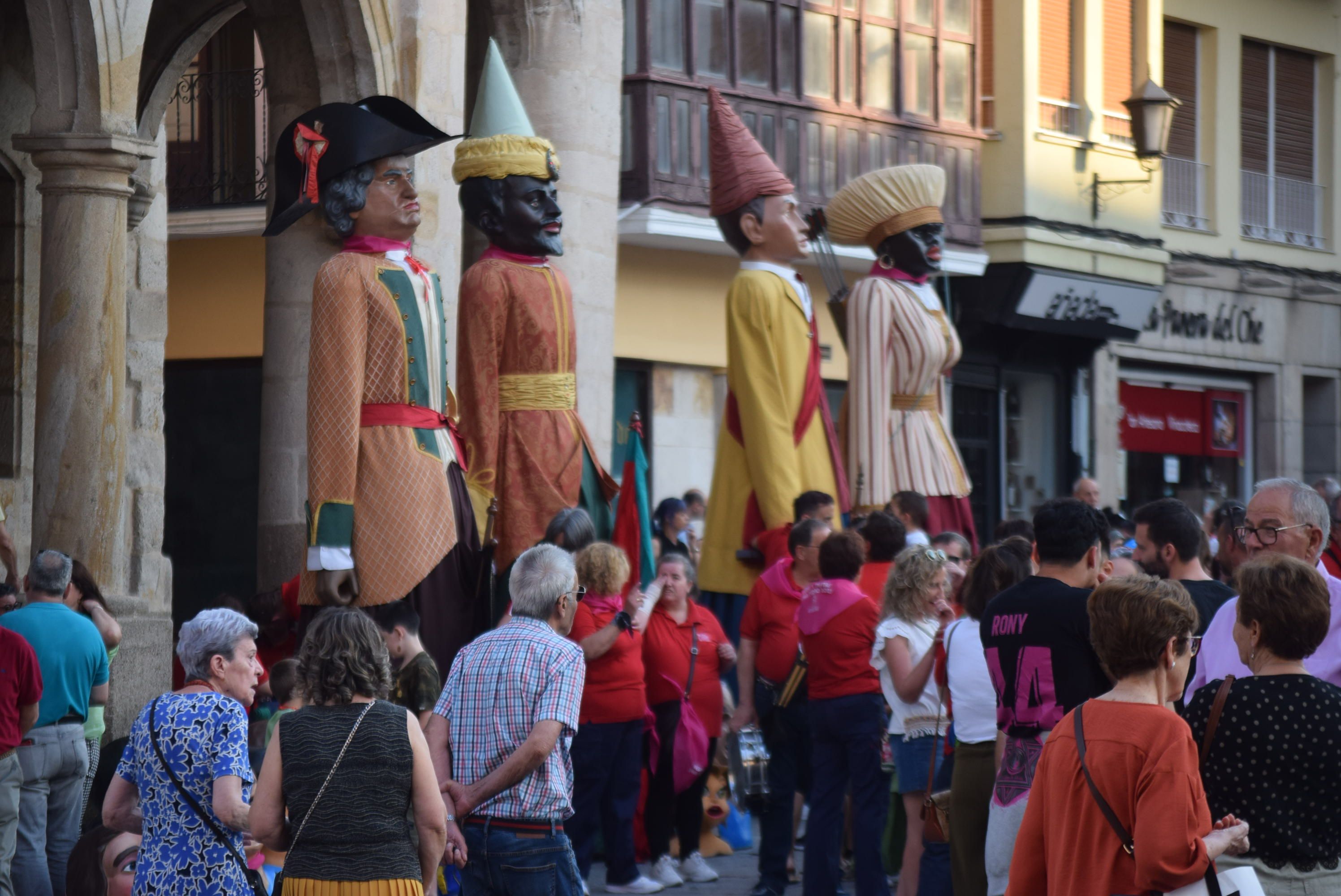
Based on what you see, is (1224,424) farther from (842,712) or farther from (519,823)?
(519,823)

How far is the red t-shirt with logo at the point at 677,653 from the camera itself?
352 inches

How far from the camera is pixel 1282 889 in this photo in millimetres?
4480

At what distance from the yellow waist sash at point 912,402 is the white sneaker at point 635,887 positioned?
226cm

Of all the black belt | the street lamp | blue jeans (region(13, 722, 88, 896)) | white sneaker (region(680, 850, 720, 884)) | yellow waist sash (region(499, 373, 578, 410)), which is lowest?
white sneaker (region(680, 850, 720, 884))

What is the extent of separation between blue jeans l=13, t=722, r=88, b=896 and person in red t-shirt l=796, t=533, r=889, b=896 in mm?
2798

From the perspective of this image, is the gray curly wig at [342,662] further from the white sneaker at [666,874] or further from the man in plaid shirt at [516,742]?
the white sneaker at [666,874]

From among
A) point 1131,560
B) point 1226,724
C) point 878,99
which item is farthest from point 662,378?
point 1226,724

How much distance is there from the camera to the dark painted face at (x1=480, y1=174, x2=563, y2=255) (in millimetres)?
7441

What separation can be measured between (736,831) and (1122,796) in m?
6.29

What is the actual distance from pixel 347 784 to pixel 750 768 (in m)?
3.74

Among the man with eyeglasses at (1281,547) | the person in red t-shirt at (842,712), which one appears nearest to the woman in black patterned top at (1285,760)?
the man with eyeglasses at (1281,547)

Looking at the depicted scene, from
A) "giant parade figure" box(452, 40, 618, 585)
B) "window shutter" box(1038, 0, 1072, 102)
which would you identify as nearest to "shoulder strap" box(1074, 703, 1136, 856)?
"giant parade figure" box(452, 40, 618, 585)

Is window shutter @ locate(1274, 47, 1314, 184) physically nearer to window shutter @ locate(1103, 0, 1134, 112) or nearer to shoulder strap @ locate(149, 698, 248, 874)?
window shutter @ locate(1103, 0, 1134, 112)

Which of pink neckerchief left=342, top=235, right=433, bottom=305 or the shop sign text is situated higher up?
the shop sign text
